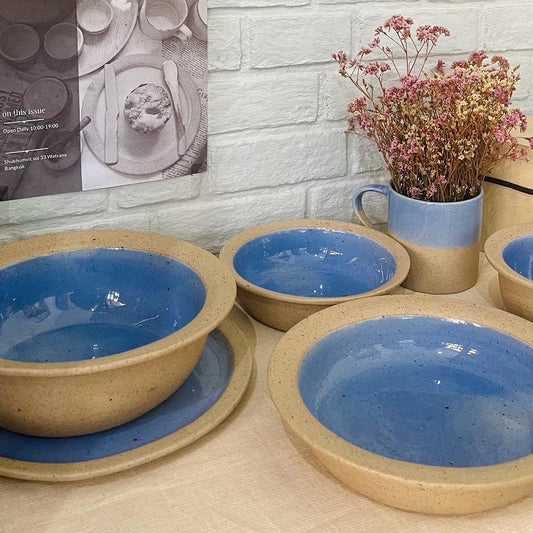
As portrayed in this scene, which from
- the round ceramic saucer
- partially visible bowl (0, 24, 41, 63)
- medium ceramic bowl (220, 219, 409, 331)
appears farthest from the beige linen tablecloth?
partially visible bowl (0, 24, 41, 63)

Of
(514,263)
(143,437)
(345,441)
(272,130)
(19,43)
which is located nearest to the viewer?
(345,441)

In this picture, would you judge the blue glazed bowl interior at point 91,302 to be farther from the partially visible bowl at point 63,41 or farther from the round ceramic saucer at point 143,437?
the partially visible bowl at point 63,41

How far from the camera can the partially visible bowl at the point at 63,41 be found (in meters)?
0.91

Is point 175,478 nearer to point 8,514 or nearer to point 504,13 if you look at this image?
point 8,514

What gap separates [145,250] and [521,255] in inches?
18.9

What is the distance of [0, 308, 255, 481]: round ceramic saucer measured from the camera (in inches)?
28.0

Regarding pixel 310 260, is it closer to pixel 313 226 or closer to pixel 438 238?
pixel 313 226

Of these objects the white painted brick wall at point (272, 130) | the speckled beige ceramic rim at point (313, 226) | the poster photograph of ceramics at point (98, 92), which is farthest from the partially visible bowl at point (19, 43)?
the speckled beige ceramic rim at point (313, 226)

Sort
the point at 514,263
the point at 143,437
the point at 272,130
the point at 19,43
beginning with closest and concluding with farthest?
1. the point at 143,437
2. the point at 19,43
3. the point at 514,263
4. the point at 272,130

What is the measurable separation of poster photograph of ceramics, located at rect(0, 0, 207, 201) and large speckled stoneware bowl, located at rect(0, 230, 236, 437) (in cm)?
10

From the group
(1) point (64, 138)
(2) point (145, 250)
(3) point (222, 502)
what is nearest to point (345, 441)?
(3) point (222, 502)

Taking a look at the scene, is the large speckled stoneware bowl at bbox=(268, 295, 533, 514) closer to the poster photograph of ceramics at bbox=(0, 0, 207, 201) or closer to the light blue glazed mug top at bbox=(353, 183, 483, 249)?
the light blue glazed mug top at bbox=(353, 183, 483, 249)

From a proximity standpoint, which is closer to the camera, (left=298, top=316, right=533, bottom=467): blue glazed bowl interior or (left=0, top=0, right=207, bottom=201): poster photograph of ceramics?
(left=298, top=316, right=533, bottom=467): blue glazed bowl interior

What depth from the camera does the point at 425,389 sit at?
0.83 metres
